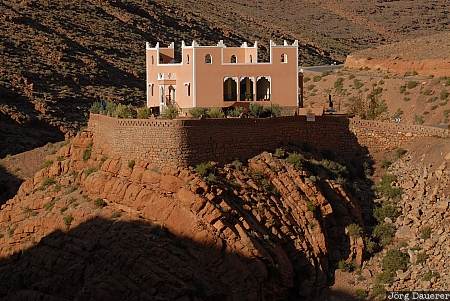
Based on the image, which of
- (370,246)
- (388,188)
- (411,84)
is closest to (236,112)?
(388,188)

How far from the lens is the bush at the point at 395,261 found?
39.2m

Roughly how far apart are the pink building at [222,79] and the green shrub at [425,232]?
23.3 feet

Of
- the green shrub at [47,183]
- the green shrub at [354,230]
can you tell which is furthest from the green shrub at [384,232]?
the green shrub at [47,183]

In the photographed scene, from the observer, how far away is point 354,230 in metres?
40.7

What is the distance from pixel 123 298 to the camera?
120 feet

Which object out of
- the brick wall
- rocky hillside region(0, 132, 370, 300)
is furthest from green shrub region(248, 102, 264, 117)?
rocky hillside region(0, 132, 370, 300)

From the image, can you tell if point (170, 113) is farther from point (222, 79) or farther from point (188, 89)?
point (222, 79)

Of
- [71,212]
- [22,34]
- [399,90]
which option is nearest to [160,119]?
[71,212]

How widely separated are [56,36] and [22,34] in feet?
7.66

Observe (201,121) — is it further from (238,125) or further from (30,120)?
(30,120)

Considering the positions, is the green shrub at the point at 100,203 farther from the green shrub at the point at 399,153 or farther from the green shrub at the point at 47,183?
the green shrub at the point at 399,153

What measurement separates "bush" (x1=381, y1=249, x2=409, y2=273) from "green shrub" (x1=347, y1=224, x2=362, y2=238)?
1.19m

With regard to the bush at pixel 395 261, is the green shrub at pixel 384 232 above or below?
above

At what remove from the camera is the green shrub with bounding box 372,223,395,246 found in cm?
4095
